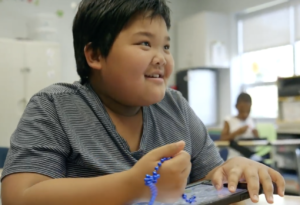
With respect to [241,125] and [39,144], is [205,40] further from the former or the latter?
[39,144]

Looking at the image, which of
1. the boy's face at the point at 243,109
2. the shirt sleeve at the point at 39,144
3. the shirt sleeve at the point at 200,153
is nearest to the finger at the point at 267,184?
the shirt sleeve at the point at 200,153

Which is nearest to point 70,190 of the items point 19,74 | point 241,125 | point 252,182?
point 252,182

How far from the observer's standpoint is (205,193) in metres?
0.62

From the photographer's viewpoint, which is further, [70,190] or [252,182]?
[252,182]

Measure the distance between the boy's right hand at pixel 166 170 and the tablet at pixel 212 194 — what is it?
46 millimetres

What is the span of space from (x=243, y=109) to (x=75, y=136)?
10.5 ft

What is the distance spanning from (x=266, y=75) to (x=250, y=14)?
0.95 meters

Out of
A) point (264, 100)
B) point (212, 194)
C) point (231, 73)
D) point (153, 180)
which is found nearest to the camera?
point (153, 180)

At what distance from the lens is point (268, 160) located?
331 centimetres

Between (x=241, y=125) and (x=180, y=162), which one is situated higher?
(x=180, y=162)

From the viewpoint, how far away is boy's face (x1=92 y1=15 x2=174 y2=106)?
701mm

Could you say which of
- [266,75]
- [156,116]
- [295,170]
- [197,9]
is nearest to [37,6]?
[197,9]

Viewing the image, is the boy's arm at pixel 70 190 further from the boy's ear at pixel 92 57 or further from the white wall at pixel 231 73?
the white wall at pixel 231 73

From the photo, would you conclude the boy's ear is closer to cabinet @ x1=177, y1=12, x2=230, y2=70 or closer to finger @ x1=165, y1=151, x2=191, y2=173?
finger @ x1=165, y1=151, x2=191, y2=173
